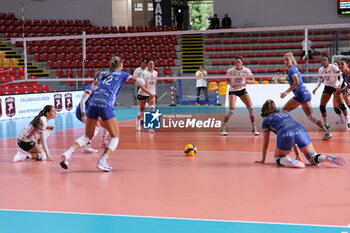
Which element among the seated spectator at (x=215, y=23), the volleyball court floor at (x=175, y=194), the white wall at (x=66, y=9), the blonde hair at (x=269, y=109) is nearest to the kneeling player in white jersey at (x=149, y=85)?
the volleyball court floor at (x=175, y=194)

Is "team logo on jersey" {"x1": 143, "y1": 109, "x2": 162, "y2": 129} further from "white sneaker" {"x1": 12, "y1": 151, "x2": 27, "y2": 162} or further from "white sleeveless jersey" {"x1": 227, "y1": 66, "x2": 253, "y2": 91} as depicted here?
"white sneaker" {"x1": 12, "y1": 151, "x2": 27, "y2": 162}

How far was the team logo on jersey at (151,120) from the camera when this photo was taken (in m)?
13.0

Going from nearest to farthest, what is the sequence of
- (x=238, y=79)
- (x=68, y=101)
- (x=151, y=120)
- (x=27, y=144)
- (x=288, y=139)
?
(x=288, y=139)
(x=27, y=144)
(x=238, y=79)
(x=151, y=120)
(x=68, y=101)

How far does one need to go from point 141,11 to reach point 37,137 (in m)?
31.5

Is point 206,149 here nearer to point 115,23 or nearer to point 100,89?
point 100,89

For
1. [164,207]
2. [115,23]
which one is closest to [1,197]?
[164,207]

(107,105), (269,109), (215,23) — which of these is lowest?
(269,109)

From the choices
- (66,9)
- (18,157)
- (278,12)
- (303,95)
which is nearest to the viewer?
(18,157)

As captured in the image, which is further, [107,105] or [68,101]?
[68,101]

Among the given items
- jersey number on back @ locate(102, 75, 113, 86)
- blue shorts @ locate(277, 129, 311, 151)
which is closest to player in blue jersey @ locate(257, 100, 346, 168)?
blue shorts @ locate(277, 129, 311, 151)

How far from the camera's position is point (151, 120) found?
Answer: 13016mm

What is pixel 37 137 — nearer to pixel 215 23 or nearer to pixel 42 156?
pixel 42 156

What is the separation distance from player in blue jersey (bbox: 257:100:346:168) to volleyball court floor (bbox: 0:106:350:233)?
142mm

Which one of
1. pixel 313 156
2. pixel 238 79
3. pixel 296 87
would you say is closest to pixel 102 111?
pixel 313 156
